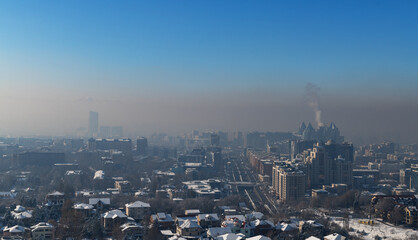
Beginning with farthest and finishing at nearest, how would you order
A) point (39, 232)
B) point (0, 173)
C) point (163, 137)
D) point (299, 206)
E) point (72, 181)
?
1. point (163, 137)
2. point (0, 173)
3. point (72, 181)
4. point (299, 206)
5. point (39, 232)

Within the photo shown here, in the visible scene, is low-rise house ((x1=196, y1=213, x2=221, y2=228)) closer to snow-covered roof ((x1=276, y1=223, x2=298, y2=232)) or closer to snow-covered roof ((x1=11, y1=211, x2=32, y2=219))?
snow-covered roof ((x1=276, y1=223, x2=298, y2=232))

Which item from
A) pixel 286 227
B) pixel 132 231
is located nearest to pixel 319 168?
pixel 286 227

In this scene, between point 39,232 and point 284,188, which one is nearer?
point 39,232

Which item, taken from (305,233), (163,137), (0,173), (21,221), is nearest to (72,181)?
(0,173)

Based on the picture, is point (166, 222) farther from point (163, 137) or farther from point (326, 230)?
point (163, 137)

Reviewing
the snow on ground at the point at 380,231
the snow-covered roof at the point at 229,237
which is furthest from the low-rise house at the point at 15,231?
the snow on ground at the point at 380,231

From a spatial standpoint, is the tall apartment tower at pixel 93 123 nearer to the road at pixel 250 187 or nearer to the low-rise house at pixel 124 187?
the road at pixel 250 187

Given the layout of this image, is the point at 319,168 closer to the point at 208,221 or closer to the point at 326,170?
the point at 326,170

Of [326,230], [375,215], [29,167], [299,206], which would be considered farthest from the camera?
[29,167]

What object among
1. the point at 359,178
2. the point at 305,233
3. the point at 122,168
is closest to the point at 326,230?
the point at 305,233
